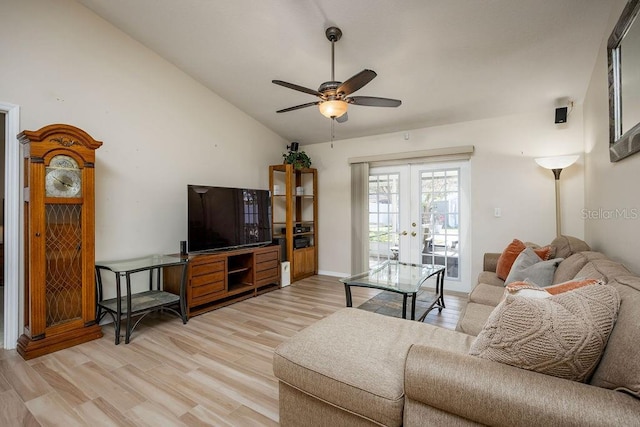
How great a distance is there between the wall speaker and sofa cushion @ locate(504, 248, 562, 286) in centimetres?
186

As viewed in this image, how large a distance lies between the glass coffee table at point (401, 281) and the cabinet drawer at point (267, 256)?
141cm

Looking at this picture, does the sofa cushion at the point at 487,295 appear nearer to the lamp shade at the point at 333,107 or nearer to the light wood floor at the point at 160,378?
the light wood floor at the point at 160,378

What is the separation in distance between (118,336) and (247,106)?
3.30 meters

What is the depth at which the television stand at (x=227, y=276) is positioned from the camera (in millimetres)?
3326

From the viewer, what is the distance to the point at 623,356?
0.93m

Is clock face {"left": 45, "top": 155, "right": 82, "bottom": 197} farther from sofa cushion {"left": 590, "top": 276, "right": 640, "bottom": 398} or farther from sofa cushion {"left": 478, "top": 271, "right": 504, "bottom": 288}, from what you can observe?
sofa cushion {"left": 478, "top": 271, "right": 504, "bottom": 288}

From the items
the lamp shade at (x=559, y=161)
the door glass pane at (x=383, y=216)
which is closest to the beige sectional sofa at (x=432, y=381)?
the lamp shade at (x=559, y=161)

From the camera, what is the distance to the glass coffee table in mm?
2570

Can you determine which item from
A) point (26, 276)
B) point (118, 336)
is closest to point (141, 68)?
point (26, 276)

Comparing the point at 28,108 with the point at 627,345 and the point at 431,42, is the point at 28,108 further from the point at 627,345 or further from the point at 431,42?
the point at 627,345

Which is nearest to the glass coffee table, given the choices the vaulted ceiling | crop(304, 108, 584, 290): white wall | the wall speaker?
crop(304, 108, 584, 290): white wall

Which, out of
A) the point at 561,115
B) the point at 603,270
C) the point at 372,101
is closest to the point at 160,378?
the point at 372,101

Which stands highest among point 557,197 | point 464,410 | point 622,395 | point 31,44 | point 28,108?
point 31,44

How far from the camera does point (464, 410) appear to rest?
101 centimetres
